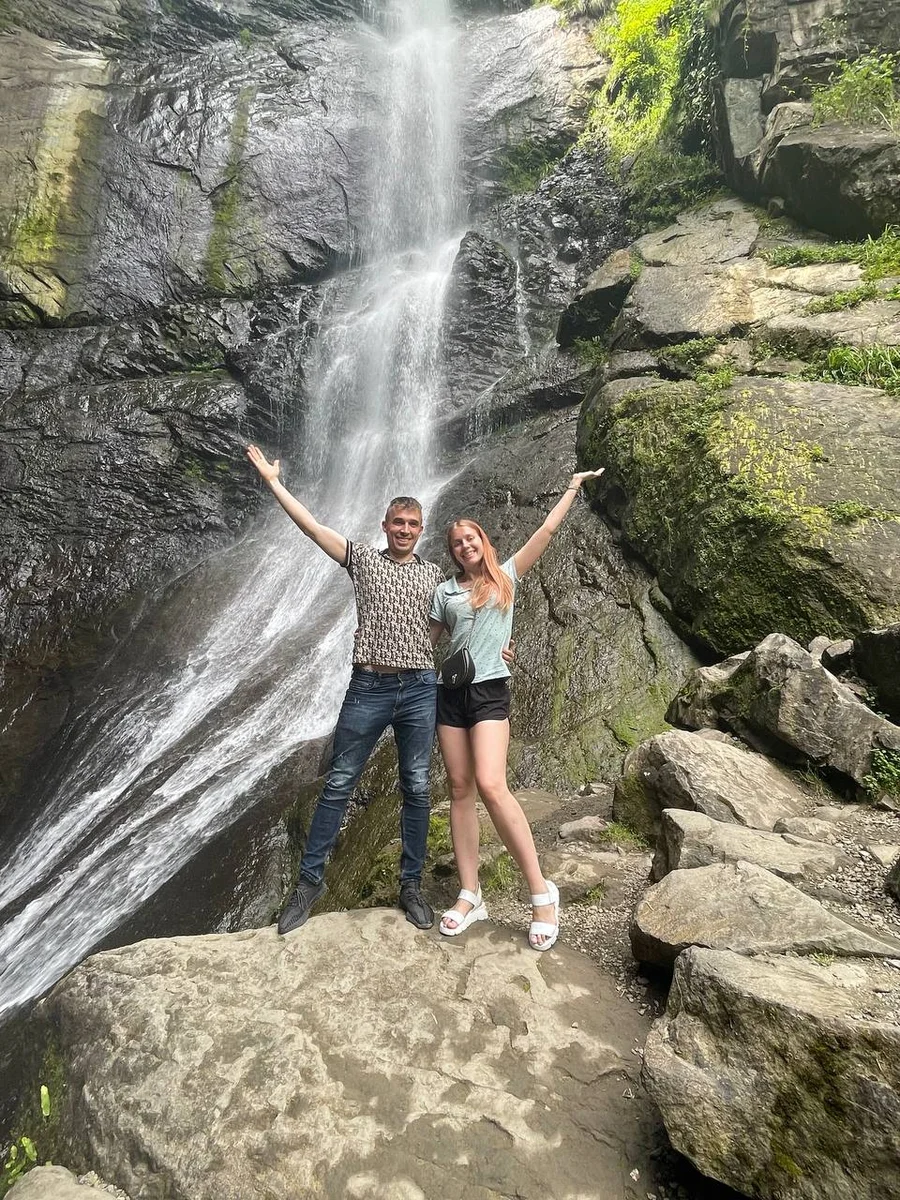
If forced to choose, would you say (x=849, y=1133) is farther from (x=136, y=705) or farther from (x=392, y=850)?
(x=136, y=705)

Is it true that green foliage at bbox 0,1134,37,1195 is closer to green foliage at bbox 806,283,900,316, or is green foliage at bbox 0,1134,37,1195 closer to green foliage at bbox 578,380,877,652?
green foliage at bbox 578,380,877,652

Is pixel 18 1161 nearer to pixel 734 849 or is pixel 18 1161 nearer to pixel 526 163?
pixel 734 849

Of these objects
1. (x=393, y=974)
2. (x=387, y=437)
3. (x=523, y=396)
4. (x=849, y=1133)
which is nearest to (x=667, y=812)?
(x=393, y=974)

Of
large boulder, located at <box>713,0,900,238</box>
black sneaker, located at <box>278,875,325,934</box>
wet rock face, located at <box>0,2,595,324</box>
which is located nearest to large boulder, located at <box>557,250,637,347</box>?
large boulder, located at <box>713,0,900,238</box>

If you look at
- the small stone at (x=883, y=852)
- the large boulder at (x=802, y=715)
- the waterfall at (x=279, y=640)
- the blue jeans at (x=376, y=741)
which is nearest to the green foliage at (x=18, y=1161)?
the blue jeans at (x=376, y=741)

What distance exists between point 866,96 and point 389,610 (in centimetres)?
1093

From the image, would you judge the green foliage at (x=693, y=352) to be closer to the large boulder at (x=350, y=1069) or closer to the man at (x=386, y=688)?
the man at (x=386, y=688)

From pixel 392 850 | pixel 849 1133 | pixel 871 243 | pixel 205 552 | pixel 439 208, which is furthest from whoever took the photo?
pixel 439 208

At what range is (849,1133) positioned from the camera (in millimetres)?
1621

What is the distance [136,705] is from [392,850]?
6770 mm

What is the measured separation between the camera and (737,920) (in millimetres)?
2477

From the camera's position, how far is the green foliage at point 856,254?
7719mm

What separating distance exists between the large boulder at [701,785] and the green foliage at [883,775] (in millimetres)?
388

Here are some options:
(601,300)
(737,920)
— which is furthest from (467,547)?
(601,300)
